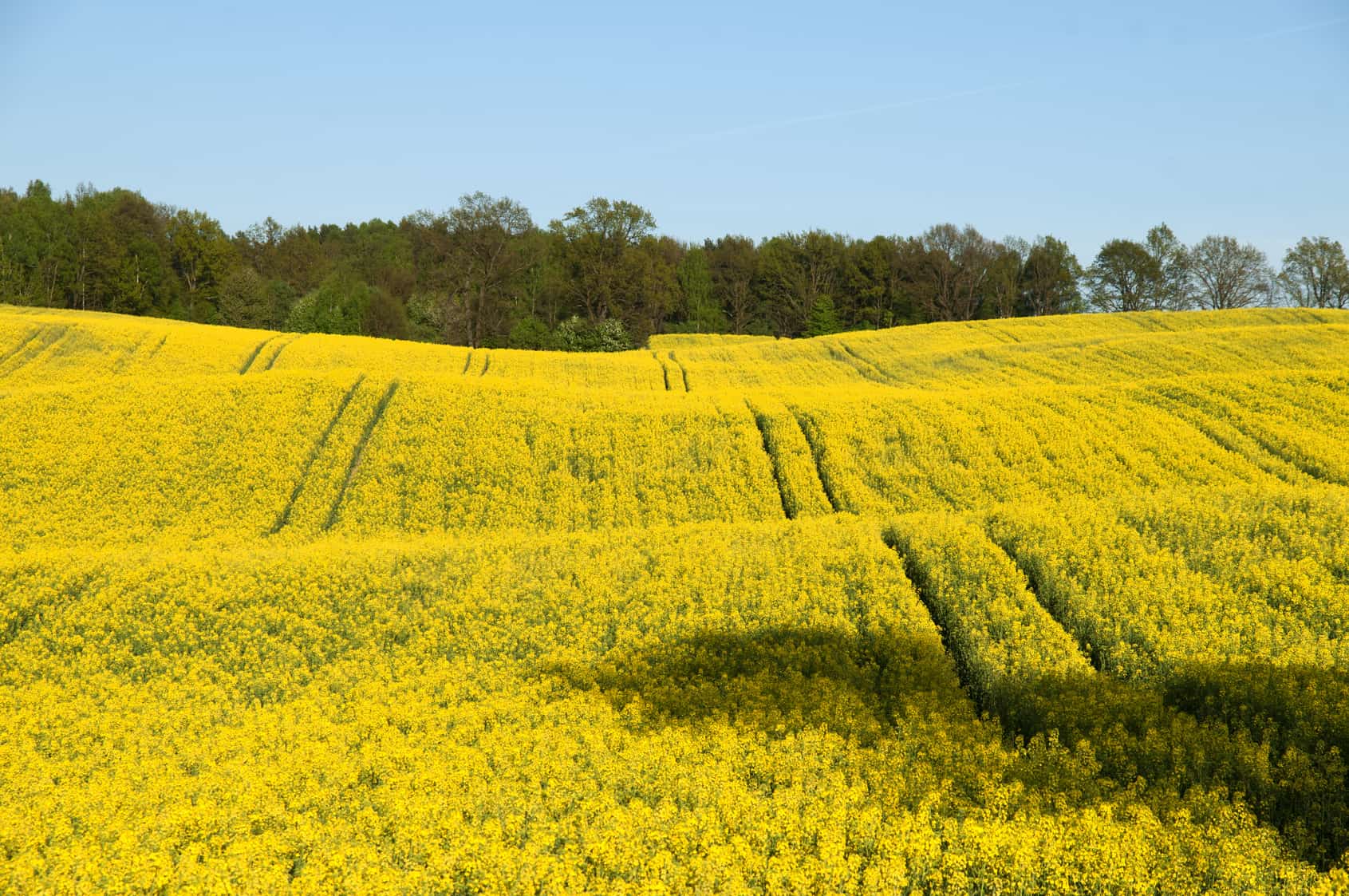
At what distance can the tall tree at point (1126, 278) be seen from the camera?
Answer: 92312 millimetres

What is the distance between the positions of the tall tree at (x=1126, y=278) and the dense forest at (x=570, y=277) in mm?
175

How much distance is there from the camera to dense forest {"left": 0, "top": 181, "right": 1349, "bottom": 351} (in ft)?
249

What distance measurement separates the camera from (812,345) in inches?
2047

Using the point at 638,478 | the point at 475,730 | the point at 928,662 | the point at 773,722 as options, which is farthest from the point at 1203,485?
the point at 475,730

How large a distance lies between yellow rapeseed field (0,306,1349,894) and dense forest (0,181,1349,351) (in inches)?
1876

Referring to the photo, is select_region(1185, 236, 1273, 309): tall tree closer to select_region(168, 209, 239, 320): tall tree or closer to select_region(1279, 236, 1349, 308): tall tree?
select_region(1279, 236, 1349, 308): tall tree

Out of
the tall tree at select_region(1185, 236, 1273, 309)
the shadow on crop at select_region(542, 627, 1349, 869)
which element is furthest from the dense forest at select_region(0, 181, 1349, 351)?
the shadow on crop at select_region(542, 627, 1349, 869)

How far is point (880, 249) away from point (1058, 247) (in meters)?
19.0

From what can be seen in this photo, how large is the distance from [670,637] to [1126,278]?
313ft

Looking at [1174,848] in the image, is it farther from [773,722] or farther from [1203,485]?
[1203,485]

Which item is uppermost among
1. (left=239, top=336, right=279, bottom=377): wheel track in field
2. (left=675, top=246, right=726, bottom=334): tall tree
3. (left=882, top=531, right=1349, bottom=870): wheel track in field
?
(left=675, top=246, right=726, bottom=334): tall tree

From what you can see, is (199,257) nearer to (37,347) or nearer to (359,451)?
(37,347)

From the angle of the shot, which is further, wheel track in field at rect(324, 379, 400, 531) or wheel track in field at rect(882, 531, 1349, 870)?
wheel track in field at rect(324, 379, 400, 531)

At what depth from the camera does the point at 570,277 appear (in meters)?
80.1
